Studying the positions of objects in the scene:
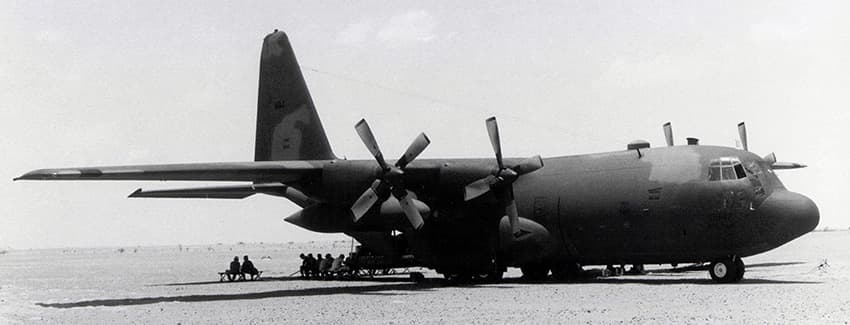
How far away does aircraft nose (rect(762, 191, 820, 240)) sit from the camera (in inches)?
796

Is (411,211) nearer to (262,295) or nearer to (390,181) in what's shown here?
(390,181)

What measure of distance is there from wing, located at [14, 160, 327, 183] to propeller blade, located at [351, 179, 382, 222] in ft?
6.31

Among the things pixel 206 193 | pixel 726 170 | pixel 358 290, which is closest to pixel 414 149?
pixel 358 290

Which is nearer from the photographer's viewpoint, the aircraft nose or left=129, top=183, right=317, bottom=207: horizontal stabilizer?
the aircraft nose

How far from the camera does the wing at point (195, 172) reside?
1917 centimetres

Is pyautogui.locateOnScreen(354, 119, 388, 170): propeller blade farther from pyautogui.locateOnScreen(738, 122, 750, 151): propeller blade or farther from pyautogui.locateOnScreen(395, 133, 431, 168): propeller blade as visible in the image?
pyautogui.locateOnScreen(738, 122, 750, 151): propeller blade

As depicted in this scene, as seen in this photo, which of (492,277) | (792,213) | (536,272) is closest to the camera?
(792,213)

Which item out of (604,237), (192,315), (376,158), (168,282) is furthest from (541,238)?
(168,282)

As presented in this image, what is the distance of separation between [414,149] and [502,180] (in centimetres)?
250

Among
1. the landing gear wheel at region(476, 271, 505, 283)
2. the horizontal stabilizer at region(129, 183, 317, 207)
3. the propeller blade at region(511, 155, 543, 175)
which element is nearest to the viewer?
the propeller blade at region(511, 155, 543, 175)

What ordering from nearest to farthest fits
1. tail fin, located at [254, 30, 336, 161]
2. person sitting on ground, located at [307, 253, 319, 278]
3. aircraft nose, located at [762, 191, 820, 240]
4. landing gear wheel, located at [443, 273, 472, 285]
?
aircraft nose, located at [762, 191, 820, 240]
landing gear wheel, located at [443, 273, 472, 285]
tail fin, located at [254, 30, 336, 161]
person sitting on ground, located at [307, 253, 319, 278]

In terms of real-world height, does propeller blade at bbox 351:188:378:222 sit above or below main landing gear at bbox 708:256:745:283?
above

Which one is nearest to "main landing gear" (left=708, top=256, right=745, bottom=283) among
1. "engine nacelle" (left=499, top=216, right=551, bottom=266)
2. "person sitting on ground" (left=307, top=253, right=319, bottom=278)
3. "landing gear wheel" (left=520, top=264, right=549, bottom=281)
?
"engine nacelle" (left=499, top=216, right=551, bottom=266)

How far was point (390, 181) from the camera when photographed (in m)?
21.9
